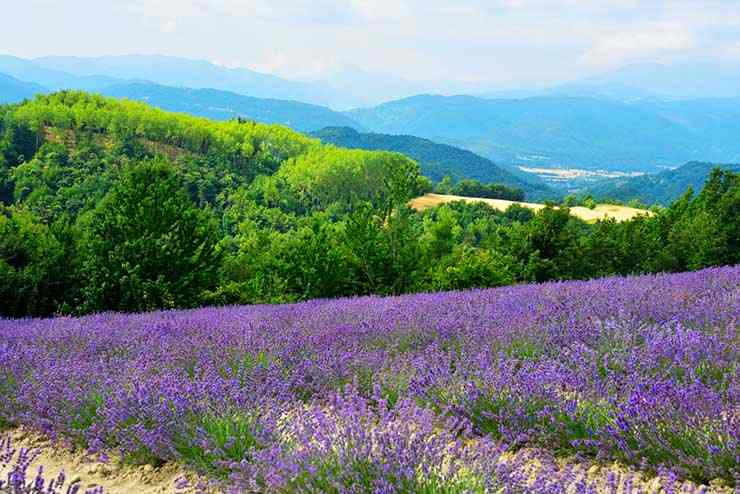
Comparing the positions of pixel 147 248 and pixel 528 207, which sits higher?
pixel 147 248

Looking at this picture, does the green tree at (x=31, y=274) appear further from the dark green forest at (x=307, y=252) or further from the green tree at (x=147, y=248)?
the green tree at (x=147, y=248)

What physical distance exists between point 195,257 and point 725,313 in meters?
13.5

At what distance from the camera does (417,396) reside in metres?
3.09

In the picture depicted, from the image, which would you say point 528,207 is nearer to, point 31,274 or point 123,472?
point 31,274

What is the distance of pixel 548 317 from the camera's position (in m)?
4.13

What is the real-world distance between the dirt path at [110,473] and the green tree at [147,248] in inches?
435

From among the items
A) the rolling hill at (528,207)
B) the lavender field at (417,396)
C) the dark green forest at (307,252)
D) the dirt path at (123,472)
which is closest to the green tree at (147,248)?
the dark green forest at (307,252)

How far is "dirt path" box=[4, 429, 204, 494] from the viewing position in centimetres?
273

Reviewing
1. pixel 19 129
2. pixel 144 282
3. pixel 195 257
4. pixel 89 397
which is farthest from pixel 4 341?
pixel 19 129

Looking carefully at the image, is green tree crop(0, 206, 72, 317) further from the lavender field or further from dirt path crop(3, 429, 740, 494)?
dirt path crop(3, 429, 740, 494)

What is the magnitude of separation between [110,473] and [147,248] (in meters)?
12.2

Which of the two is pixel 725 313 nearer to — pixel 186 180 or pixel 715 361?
pixel 715 361

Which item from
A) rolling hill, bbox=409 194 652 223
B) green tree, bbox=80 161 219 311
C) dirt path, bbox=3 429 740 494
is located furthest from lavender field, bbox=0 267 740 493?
rolling hill, bbox=409 194 652 223

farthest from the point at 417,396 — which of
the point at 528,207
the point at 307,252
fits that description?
the point at 528,207
